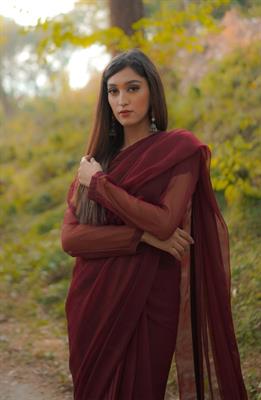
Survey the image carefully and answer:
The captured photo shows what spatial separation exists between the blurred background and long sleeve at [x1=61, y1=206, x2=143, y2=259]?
1.52 metres

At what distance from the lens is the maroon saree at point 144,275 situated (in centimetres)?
258

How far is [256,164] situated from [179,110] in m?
3.17

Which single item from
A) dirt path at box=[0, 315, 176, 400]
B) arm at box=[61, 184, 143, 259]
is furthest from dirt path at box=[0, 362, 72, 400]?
arm at box=[61, 184, 143, 259]

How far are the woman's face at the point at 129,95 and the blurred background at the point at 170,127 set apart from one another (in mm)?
1882

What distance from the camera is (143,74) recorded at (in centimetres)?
270

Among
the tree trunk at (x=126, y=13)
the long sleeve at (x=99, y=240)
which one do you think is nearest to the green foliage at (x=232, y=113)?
the tree trunk at (x=126, y=13)

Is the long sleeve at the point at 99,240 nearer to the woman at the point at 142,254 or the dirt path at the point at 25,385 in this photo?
the woman at the point at 142,254

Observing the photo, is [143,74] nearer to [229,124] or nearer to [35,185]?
[229,124]

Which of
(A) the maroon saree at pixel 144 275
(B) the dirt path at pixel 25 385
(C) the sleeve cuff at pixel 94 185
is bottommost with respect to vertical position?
(B) the dirt path at pixel 25 385

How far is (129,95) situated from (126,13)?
4.35m

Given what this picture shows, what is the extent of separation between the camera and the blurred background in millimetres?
4742

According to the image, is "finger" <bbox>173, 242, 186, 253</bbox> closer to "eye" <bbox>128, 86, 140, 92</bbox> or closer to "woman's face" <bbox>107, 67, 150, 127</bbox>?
"woman's face" <bbox>107, 67, 150, 127</bbox>

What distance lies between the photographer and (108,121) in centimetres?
288

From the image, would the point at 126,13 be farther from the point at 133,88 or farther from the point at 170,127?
the point at 133,88
